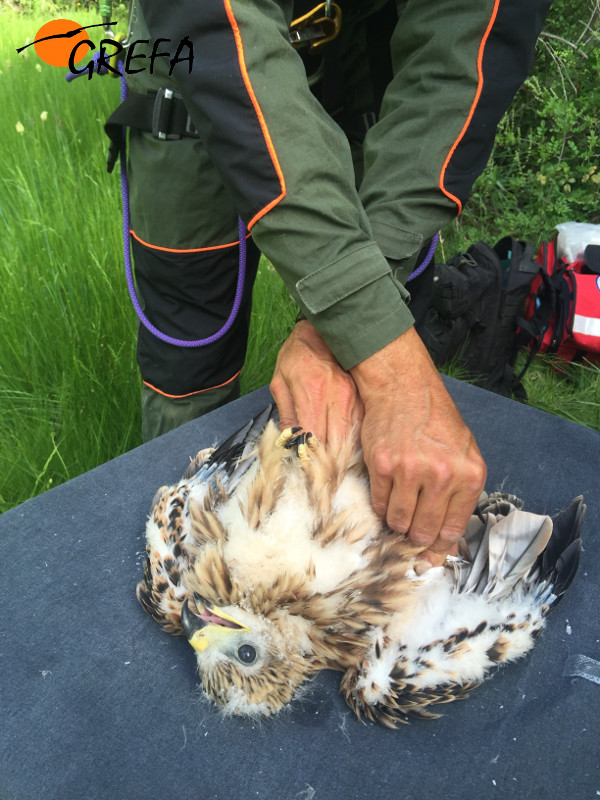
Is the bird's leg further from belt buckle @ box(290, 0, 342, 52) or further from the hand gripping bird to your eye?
belt buckle @ box(290, 0, 342, 52)

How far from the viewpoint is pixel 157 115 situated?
1.48 meters

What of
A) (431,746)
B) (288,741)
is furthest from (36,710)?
(431,746)

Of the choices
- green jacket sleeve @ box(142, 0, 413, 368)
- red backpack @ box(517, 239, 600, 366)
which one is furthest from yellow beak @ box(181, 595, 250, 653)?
red backpack @ box(517, 239, 600, 366)

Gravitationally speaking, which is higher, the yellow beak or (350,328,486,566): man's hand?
(350,328,486,566): man's hand

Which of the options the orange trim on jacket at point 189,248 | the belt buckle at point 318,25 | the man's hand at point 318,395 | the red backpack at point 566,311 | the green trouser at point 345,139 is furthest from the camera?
the red backpack at point 566,311

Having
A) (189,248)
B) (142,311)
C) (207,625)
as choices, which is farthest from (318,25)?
(207,625)

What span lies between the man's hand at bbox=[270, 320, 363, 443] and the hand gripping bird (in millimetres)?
51

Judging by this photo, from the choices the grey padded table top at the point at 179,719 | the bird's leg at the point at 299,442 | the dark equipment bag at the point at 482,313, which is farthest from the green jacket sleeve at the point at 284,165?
the dark equipment bag at the point at 482,313

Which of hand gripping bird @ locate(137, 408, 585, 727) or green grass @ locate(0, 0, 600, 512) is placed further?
green grass @ locate(0, 0, 600, 512)

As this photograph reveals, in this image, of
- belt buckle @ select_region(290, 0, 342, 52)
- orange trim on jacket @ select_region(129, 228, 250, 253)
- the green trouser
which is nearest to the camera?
the green trouser

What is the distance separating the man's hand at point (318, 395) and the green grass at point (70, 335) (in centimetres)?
76

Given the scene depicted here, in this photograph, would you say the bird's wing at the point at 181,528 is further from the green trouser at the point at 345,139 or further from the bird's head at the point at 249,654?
the green trouser at the point at 345,139

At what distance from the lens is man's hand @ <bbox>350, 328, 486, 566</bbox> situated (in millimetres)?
1069

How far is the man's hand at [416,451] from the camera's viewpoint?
1069 mm
